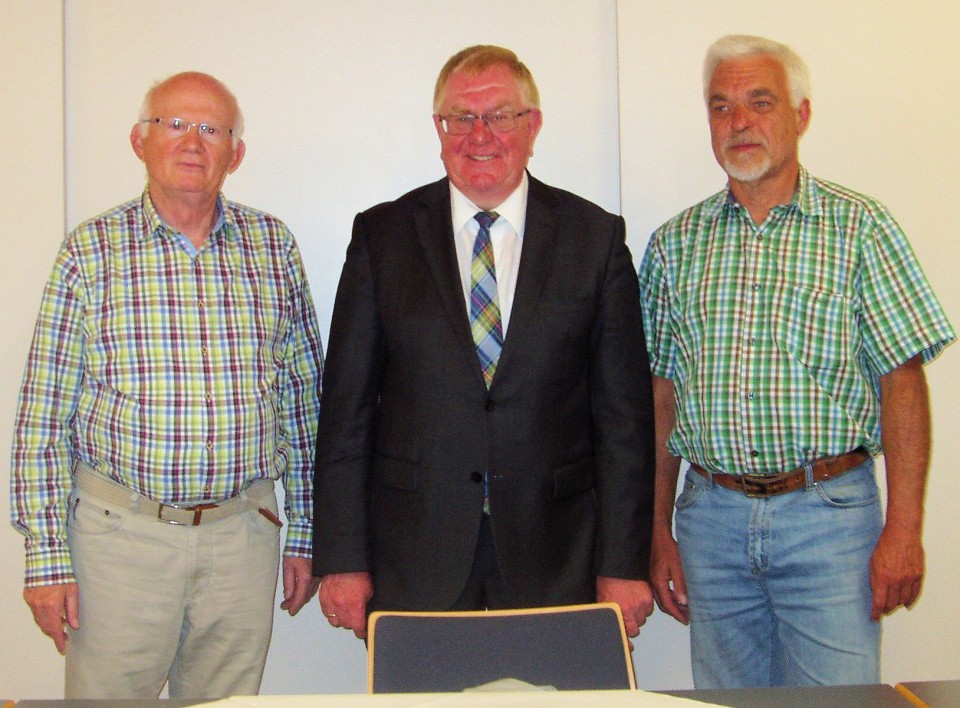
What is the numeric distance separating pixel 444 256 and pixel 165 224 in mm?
725

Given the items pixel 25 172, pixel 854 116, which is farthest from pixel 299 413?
pixel 854 116

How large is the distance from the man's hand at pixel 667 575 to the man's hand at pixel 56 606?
1.45 m

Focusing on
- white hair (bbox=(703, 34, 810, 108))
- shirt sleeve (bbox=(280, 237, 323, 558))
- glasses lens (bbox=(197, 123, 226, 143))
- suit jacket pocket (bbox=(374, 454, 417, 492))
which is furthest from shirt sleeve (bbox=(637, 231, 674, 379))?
glasses lens (bbox=(197, 123, 226, 143))

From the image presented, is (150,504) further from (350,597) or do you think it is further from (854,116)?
(854,116)

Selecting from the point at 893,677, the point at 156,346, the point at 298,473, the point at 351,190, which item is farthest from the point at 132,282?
the point at 893,677

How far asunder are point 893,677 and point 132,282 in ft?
8.57

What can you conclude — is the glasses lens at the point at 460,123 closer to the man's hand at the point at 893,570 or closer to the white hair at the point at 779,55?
the white hair at the point at 779,55

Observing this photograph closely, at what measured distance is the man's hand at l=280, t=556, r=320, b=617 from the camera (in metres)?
2.60

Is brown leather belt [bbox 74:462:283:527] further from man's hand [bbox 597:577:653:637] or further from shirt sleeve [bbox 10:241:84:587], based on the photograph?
man's hand [bbox 597:577:653:637]

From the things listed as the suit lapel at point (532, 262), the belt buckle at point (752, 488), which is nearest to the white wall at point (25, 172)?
the suit lapel at point (532, 262)

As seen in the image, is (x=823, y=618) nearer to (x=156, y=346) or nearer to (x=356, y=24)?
(x=156, y=346)

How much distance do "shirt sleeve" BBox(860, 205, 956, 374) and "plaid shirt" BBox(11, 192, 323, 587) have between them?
4.93 feet

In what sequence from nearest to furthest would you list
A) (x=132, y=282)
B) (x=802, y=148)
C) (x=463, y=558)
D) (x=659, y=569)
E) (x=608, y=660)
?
(x=608, y=660), (x=463, y=558), (x=132, y=282), (x=659, y=569), (x=802, y=148)

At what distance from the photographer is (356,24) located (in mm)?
3053
